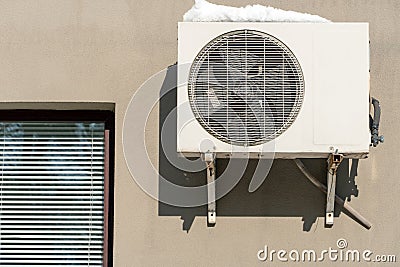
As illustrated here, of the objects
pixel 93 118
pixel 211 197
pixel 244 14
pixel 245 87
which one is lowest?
pixel 211 197

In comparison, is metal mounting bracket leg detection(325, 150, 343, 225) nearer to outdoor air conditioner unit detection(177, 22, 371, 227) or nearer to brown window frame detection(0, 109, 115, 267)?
outdoor air conditioner unit detection(177, 22, 371, 227)

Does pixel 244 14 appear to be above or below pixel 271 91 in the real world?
above

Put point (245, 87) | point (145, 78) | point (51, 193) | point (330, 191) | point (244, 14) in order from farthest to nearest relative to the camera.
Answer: point (51, 193)
point (145, 78)
point (330, 191)
point (244, 14)
point (245, 87)

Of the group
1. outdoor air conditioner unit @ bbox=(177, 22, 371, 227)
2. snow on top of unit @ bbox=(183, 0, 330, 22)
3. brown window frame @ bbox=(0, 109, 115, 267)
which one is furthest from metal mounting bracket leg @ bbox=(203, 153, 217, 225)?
snow on top of unit @ bbox=(183, 0, 330, 22)

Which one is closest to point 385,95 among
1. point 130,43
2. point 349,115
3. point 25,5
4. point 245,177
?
point 349,115

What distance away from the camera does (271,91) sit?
3338 mm

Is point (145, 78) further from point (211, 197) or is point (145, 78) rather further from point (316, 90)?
point (316, 90)

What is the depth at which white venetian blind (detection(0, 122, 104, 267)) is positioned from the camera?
3805 millimetres

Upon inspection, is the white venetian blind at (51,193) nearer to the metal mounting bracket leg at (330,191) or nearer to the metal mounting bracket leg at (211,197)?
the metal mounting bracket leg at (211,197)

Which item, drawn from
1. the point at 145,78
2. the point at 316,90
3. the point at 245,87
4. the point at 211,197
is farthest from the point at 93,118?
the point at 316,90

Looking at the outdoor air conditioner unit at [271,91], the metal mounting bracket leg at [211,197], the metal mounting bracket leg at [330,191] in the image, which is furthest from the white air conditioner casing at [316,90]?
the metal mounting bracket leg at [211,197]

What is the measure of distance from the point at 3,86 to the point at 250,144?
1161 mm

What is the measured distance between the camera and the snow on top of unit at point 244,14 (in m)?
3.47

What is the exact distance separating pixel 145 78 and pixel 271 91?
659mm
